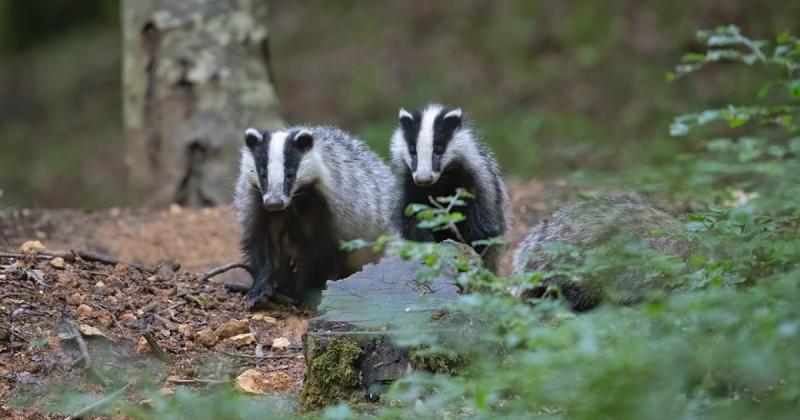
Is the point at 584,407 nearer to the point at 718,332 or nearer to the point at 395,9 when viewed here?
the point at 718,332

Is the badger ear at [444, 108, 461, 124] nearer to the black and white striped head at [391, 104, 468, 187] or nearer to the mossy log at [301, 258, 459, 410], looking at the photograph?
the black and white striped head at [391, 104, 468, 187]

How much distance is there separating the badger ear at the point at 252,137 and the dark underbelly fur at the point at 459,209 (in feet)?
2.96

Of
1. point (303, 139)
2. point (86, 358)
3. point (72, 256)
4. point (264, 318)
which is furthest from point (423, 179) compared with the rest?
point (86, 358)

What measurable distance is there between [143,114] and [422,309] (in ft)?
18.9

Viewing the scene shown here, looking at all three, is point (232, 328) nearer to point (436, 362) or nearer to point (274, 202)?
point (274, 202)

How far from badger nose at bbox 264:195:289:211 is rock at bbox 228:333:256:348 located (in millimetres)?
921

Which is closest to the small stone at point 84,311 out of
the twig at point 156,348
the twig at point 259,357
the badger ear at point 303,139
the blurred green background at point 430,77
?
the twig at point 156,348

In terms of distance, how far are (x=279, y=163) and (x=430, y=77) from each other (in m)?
8.92

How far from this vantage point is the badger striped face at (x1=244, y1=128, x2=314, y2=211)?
6367 mm

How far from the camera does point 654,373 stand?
9.70 feet

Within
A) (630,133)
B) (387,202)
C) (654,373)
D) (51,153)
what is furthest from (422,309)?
(51,153)

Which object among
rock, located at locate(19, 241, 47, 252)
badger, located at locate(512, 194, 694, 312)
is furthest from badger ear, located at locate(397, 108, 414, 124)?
rock, located at locate(19, 241, 47, 252)

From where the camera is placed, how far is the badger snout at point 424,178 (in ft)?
20.7

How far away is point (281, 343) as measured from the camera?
5660 mm
